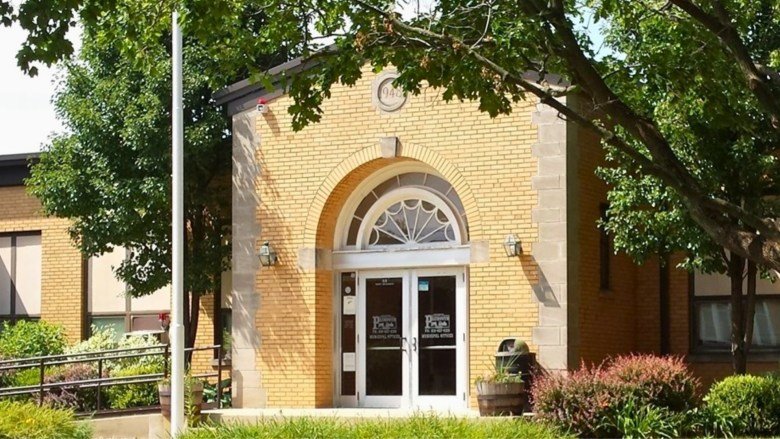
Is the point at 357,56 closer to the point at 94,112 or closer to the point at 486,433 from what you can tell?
the point at 486,433

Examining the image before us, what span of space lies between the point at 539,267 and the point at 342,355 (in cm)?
394

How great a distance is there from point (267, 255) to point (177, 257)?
2.30m

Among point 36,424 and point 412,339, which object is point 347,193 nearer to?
point 412,339

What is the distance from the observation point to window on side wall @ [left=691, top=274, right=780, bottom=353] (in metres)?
22.0

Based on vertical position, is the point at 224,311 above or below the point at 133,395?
above

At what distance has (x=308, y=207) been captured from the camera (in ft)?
74.9

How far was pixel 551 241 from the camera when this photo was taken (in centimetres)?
2088

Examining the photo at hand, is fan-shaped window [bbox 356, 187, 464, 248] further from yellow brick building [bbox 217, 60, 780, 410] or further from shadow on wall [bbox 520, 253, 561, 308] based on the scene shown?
shadow on wall [bbox 520, 253, 561, 308]

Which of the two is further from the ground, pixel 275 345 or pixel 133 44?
pixel 133 44

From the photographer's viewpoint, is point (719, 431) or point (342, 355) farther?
point (342, 355)

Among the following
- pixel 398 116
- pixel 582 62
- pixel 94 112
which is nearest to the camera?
pixel 582 62

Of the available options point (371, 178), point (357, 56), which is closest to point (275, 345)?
point (371, 178)

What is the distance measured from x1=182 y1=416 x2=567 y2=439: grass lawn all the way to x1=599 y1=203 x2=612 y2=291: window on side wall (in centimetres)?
585

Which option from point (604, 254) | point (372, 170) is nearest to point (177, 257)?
point (372, 170)
